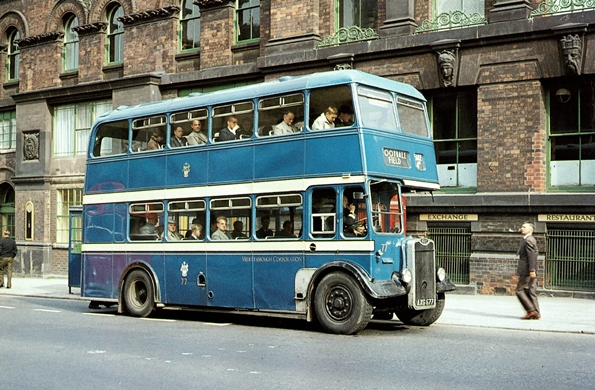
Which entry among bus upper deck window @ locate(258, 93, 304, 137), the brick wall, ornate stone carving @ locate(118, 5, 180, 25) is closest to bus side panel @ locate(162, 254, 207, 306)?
bus upper deck window @ locate(258, 93, 304, 137)

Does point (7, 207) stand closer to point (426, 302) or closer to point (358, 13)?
point (358, 13)

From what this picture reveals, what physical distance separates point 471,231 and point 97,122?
8.97 meters

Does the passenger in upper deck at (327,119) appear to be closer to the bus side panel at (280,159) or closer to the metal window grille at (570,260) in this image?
the bus side panel at (280,159)

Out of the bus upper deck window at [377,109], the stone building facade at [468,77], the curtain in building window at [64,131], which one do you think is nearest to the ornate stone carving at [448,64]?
the stone building facade at [468,77]

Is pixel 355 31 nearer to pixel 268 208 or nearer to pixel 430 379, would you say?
pixel 268 208

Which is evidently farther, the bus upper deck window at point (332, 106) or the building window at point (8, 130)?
the building window at point (8, 130)

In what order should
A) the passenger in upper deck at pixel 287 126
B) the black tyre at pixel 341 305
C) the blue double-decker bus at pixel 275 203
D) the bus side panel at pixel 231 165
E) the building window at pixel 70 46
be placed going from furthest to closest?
the building window at pixel 70 46, the bus side panel at pixel 231 165, the passenger in upper deck at pixel 287 126, the blue double-decker bus at pixel 275 203, the black tyre at pixel 341 305

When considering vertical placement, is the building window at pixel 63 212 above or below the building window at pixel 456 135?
below

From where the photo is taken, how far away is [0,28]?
107 feet

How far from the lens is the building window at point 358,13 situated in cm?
2194

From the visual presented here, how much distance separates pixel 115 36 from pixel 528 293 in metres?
18.7

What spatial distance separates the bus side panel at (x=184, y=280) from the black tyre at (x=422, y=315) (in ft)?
12.0

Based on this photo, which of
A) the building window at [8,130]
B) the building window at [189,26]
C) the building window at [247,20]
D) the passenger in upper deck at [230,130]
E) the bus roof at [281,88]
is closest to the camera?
the bus roof at [281,88]

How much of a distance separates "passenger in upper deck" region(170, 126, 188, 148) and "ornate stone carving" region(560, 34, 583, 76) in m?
8.68
